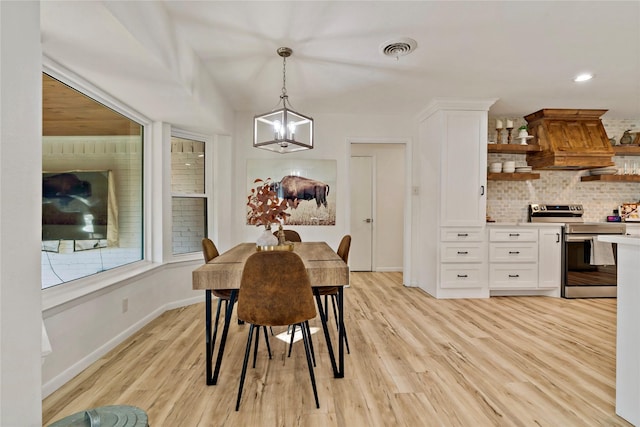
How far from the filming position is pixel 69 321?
6.72 feet

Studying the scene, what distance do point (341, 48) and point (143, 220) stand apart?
8.28 feet

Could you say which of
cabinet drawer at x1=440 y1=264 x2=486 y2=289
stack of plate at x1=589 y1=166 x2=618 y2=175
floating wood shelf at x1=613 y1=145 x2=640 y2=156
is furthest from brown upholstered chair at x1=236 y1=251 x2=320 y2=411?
floating wood shelf at x1=613 y1=145 x2=640 y2=156

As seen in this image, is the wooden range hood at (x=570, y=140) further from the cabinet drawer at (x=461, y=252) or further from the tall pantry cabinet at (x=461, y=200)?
the cabinet drawer at (x=461, y=252)

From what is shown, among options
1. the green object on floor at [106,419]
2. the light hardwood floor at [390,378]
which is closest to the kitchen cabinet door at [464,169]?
the light hardwood floor at [390,378]

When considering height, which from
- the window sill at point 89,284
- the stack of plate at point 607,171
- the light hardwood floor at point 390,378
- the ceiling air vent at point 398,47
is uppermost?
the ceiling air vent at point 398,47

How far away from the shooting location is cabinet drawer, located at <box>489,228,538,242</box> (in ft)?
13.0

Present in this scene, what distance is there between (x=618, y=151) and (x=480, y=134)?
7.10 ft

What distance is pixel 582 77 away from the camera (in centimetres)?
325

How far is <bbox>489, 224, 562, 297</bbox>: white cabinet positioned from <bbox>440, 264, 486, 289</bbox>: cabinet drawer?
176mm

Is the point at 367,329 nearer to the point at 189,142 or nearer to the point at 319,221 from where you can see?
the point at 319,221

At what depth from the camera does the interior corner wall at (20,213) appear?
757mm

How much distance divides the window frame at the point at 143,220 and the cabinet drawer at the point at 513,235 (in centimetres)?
385

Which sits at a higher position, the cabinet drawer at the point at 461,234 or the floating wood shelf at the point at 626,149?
the floating wood shelf at the point at 626,149

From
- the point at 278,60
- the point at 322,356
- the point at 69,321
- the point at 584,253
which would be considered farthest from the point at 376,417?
the point at 584,253
